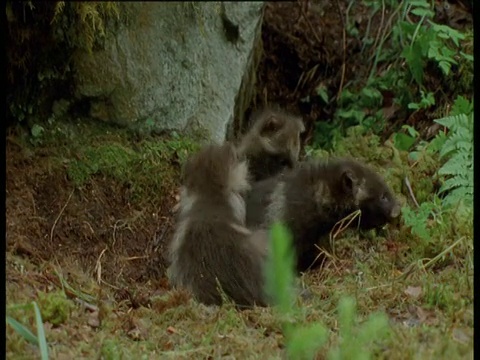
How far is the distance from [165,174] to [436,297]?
283 centimetres

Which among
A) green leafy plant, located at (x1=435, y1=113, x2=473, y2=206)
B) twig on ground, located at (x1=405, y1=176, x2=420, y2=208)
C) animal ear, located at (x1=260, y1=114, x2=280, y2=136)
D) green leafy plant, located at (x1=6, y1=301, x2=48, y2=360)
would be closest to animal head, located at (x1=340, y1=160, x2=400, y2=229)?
twig on ground, located at (x1=405, y1=176, x2=420, y2=208)

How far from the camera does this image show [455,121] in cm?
646

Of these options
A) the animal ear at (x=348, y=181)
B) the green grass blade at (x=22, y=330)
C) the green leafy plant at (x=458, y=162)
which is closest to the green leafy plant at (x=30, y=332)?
the green grass blade at (x=22, y=330)

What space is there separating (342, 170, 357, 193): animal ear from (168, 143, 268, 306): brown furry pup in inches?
34.8

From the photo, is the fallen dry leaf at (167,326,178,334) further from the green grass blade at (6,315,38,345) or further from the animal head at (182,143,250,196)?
the animal head at (182,143,250,196)

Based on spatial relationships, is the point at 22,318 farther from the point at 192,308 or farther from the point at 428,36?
the point at 428,36

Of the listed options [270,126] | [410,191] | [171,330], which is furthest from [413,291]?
[270,126]

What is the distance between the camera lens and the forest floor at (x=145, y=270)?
13.6 feet

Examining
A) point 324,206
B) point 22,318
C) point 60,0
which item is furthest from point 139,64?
point 22,318

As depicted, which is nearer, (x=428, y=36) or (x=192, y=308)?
(x=192, y=308)

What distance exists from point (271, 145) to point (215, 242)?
7.42 ft

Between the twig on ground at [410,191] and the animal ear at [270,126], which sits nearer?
the twig on ground at [410,191]

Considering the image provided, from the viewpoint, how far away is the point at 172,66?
7.09m

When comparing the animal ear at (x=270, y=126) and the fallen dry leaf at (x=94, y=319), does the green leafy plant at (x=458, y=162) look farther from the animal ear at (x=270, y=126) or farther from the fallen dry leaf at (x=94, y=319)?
the fallen dry leaf at (x=94, y=319)
